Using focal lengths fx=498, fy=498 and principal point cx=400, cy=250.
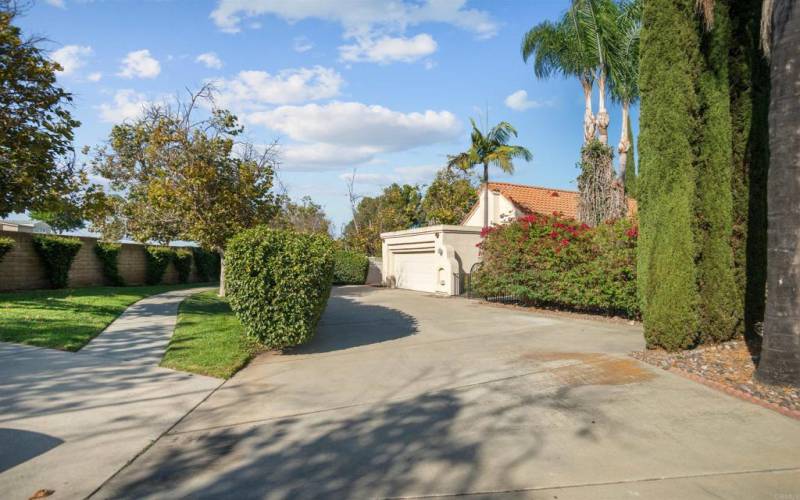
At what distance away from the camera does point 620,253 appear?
11.0m

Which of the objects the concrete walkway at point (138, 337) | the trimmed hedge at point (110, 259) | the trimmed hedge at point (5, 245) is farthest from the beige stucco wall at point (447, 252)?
the trimmed hedge at point (5, 245)

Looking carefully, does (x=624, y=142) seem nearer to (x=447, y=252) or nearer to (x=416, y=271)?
(x=447, y=252)

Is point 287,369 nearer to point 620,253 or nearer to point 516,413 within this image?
point 516,413

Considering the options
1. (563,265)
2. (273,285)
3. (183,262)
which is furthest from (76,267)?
(563,265)

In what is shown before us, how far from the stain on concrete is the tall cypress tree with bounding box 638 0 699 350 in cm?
90

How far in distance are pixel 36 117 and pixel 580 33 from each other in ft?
58.5

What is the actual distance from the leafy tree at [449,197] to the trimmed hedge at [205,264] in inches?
528

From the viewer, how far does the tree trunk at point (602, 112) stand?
19.0 m

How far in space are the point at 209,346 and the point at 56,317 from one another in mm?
4524

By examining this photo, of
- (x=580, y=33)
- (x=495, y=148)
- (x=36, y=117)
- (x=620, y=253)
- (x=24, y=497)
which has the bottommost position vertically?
(x=24, y=497)

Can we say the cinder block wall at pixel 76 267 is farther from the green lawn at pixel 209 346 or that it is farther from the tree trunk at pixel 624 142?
the tree trunk at pixel 624 142

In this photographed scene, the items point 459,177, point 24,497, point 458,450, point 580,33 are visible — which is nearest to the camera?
point 24,497

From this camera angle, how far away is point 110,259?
2078cm

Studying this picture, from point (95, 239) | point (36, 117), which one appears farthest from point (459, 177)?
point (36, 117)
